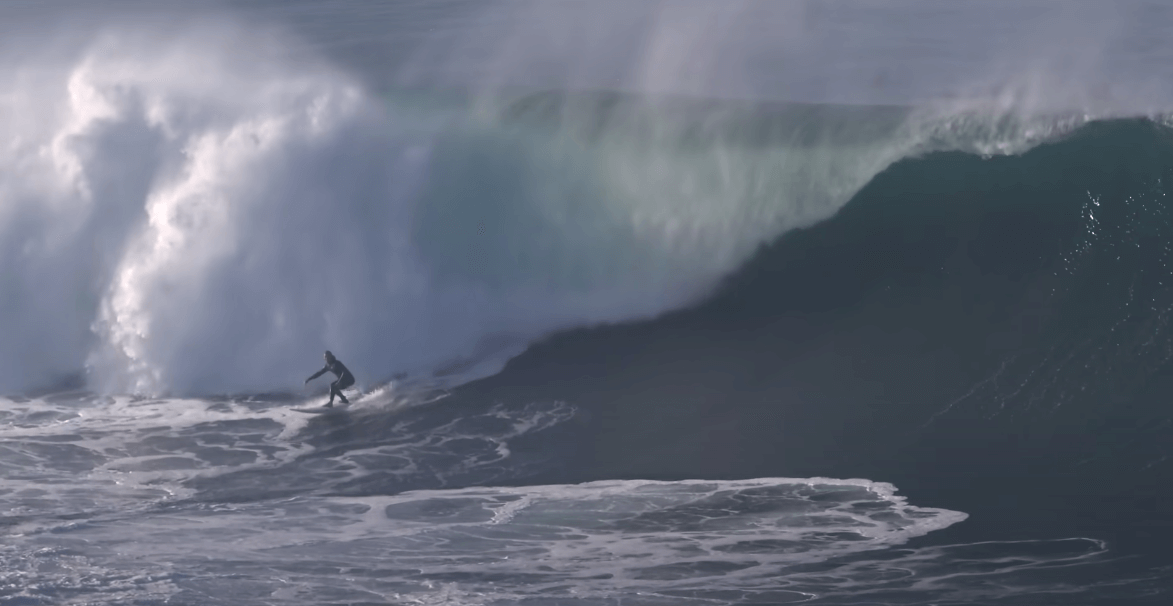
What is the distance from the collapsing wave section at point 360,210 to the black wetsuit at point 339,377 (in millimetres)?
442

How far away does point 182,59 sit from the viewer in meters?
15.3

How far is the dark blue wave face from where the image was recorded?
33.2ft

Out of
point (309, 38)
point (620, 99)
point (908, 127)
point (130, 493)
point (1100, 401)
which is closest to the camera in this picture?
point (130, 493)

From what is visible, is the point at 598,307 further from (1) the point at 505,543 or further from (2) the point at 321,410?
(1) the point at 505,543

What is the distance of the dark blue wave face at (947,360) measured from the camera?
33.2 feet

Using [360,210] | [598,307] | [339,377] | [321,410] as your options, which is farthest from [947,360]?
[360,210]

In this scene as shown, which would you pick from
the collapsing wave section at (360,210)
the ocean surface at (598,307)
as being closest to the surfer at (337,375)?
the ocean surface at (598,307)

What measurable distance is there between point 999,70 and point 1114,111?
1252 mm

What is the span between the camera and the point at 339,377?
12328mm

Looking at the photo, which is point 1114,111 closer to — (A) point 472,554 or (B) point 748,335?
(B) point 748,335

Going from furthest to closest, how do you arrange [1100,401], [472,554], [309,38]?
[309,38]
[1100,401]
[472,554]

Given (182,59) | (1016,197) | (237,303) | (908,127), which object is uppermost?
(182,59)

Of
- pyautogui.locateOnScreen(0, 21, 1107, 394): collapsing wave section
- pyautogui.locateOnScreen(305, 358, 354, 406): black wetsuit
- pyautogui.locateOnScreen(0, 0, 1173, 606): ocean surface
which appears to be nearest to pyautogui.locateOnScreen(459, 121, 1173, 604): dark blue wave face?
pyautogui.locateOnScreen(0, 0, 1173, 606): ocean surface

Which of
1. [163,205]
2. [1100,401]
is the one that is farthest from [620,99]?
[1100,401]
